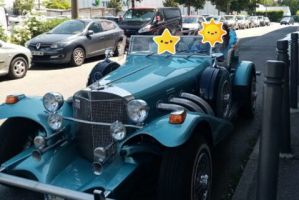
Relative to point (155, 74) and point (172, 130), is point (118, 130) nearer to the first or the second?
point (172, 130)

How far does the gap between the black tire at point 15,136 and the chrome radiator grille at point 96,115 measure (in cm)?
67

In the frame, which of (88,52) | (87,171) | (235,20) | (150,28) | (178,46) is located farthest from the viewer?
(235,20)

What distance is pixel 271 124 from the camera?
292 centimetres

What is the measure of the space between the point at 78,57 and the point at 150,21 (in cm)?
579

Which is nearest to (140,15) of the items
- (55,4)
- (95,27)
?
(95,27)

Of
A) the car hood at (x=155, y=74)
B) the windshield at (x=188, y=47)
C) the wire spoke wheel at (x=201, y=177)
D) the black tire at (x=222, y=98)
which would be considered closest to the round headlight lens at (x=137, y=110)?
the car hood at (x=155, y=74)

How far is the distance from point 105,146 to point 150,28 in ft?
48.9

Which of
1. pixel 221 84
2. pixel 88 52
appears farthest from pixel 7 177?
pixel 88 52

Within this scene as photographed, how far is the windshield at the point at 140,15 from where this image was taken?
19.2m

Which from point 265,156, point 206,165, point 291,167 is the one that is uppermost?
point 265,156

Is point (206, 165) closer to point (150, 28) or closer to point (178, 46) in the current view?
point (178, 46)

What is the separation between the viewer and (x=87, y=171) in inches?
147

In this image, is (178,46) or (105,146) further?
(178,46)

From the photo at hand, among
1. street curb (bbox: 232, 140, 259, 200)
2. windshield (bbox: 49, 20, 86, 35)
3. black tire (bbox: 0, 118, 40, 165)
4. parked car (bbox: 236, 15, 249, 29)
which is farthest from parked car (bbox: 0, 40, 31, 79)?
parked car (bbox: 236, 15, 249, 29)
